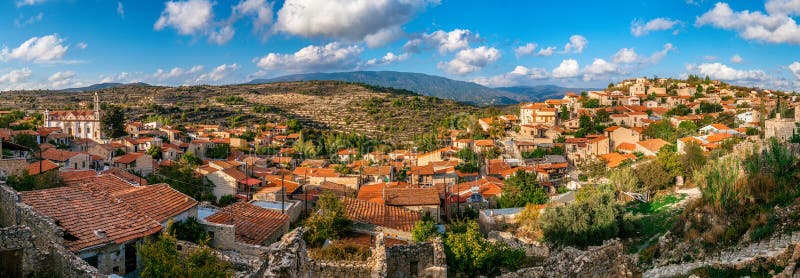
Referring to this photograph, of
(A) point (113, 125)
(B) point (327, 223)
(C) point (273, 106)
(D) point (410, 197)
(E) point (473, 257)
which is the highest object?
(C) point (273, 106)

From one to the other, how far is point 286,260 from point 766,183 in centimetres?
1442

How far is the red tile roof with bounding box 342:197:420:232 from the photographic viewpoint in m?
16.7

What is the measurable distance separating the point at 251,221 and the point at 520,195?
16106 millimetres

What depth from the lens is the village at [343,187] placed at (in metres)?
9.12

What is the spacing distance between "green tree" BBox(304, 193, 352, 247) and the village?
6 centimetres

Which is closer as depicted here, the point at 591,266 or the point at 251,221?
the point at 591,266

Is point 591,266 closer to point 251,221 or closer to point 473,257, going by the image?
point 473,257

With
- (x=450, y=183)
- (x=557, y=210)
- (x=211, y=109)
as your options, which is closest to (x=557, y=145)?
(x=450, y=183)

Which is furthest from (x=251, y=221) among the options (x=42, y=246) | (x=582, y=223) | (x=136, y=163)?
(x=136, y=163)

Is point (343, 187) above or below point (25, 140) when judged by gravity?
below

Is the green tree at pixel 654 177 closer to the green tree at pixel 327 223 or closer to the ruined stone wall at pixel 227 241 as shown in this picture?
the green tree at pixel 327 223

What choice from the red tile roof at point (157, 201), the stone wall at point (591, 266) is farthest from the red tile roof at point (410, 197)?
the stone wall at point (591, 266)

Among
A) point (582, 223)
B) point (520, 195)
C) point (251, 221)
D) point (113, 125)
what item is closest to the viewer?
point (251, 221)

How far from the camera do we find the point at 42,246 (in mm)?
8008
